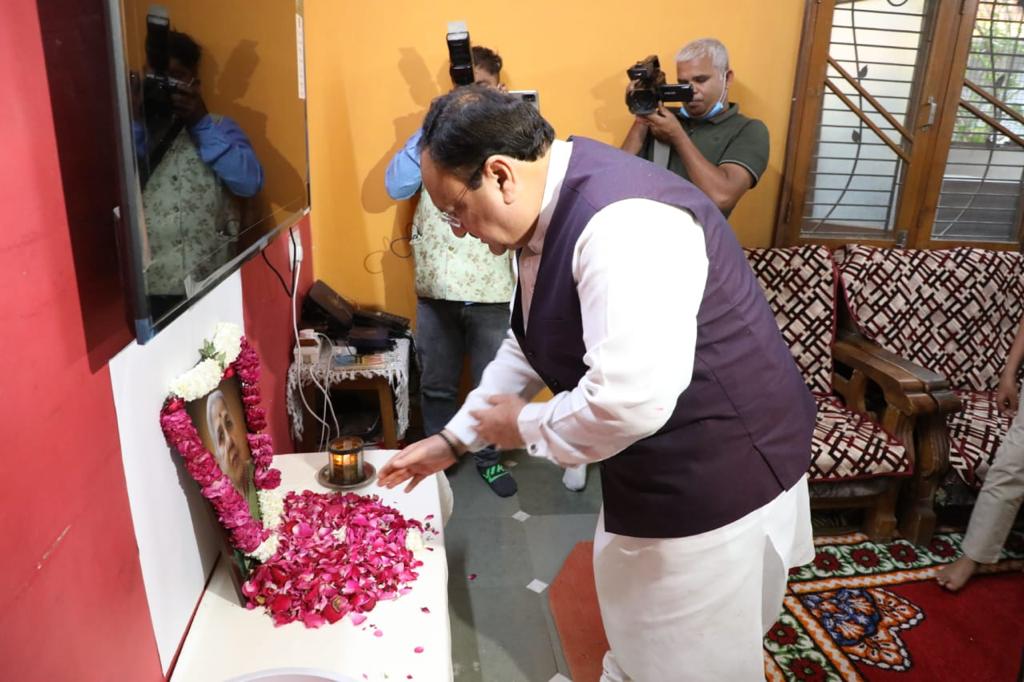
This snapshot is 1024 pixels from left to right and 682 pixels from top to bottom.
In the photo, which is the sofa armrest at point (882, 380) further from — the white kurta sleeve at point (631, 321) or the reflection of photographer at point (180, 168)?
the reflection of photographer at point (180, 168)

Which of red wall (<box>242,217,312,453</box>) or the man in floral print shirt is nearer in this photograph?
red wall (<box>242,217,312,453</box>)

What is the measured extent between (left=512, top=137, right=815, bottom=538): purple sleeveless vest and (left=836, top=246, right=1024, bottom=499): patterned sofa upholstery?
171 cm

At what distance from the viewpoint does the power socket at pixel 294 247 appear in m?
2.13

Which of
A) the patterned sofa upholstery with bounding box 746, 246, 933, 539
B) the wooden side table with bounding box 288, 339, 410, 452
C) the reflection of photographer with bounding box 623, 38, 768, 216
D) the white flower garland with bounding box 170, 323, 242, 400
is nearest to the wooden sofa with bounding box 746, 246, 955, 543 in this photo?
the patterned sofa upholstery with bounding box 746, 246, 933, 539

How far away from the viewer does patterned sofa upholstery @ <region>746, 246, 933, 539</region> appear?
7.17ft

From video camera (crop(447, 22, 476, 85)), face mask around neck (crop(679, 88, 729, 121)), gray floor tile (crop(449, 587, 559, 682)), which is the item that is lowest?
gray floor tile (crop(449, 587, 559, 682))

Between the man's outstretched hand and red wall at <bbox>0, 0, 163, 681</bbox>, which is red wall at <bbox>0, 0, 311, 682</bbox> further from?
the man's outstretched hand

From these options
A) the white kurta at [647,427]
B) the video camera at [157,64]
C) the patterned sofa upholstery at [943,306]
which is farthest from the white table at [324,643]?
the patterned sofa upholstery at [943,306]

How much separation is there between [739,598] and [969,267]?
222 centimetres

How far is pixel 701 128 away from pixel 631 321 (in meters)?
1.81

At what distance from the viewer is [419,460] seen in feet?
4.25

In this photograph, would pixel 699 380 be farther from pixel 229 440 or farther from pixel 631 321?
pixel 229 440

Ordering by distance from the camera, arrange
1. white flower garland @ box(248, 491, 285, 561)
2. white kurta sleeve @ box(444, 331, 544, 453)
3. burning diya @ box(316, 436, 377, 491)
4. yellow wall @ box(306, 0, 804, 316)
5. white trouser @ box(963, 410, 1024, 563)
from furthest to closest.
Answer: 1. yellow wall @ box(306, 0, 804, 316)
2. white trouser @ box(963, 410, 1024, 563)
3. burning diya @ box(316, 436, 377, 491)
4. white kurta sleeve @ box(444, 331, 544, 453)
5. white flower garland @ box(248, 491, 285, 561)

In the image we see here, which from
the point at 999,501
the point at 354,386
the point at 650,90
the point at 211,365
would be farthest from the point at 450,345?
the point at 999,501
